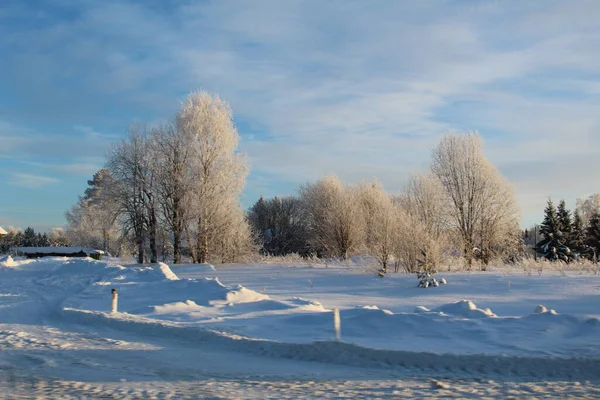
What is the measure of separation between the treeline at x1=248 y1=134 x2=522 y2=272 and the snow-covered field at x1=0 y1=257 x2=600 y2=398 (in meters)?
7.47

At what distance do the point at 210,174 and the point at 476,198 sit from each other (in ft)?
67.6

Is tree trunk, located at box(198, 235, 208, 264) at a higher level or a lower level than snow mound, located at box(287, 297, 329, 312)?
higher

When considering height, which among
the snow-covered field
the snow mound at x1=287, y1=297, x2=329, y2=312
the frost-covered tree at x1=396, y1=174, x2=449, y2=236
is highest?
the frost-covered tree at x1=396, y1=174, x2=449, y2=236

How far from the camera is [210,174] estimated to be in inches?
1412

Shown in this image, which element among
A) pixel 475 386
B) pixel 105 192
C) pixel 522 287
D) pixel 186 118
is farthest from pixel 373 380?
pixel 105 192

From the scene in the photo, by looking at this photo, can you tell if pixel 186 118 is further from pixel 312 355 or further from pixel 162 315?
pixel 312 355

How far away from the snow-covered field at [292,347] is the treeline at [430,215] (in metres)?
7.47

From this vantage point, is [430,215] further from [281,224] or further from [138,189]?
[281,224]

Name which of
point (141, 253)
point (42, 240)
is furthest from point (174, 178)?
point (42, 240)

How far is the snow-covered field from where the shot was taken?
6812mm

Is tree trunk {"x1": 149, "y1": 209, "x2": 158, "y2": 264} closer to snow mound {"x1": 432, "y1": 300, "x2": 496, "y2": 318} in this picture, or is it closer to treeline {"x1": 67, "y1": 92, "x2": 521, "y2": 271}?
treeline {"x1": 67, "y1": 92, "x2": 521, "y2": 271}

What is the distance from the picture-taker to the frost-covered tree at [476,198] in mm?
39562

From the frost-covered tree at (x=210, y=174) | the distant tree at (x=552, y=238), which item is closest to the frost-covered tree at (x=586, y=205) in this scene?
the distant tree at (x=552, y=238)

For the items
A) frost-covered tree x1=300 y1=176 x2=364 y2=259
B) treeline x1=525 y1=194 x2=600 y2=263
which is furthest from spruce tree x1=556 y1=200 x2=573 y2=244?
frost-covered tree x1=300 y1=176 x2=364 y2=259
